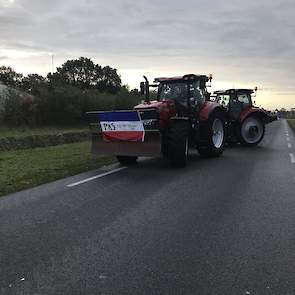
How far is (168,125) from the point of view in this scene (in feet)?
47.4

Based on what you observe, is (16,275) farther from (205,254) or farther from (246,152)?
(246,152)

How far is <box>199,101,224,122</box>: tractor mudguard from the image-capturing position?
633 inches

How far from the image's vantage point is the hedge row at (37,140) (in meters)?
28.6

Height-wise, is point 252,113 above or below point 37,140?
above

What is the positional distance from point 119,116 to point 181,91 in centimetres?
271

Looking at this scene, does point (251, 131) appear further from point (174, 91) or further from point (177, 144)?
point (177, 144)

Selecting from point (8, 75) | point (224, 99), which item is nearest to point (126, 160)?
point (224, 99)

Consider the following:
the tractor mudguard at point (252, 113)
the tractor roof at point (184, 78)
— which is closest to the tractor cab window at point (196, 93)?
the tractor roof at point (184, 78)

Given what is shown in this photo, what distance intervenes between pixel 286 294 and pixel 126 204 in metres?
4.39

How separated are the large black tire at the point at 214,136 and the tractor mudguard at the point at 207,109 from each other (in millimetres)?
149

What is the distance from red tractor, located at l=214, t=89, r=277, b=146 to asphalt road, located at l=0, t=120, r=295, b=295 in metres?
9.84

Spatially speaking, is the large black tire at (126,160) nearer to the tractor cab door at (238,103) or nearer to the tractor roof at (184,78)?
the tractor roof at (184,78)

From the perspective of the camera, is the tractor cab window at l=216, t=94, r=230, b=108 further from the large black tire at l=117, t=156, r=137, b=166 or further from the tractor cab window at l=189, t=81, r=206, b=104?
the large black tire at l=117, t=156, r=137, b=166

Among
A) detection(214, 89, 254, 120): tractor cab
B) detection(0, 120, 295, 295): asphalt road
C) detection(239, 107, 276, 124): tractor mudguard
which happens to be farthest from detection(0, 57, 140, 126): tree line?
detection(0, 120, 295, 295): asphalt road
